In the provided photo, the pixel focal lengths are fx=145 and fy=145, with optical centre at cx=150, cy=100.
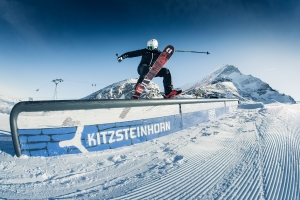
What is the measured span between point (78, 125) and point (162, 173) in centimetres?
134

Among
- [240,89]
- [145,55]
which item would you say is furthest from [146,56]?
[240,89]

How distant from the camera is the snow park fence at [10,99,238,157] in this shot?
1837 millimetres

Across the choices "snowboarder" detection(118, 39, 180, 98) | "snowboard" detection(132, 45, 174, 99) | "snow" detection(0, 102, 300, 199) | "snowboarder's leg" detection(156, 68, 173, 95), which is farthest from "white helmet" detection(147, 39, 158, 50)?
"snow" detection(0, 102, 300, 199)

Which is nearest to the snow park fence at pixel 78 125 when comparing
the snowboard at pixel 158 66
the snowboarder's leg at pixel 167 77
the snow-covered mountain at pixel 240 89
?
the snowboard at pixel 158 66

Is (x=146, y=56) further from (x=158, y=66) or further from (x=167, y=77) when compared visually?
(x=167, y=77)

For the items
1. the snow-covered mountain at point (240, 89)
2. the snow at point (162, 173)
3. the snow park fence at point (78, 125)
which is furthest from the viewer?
the snow-covered mountain at point (240, 89)

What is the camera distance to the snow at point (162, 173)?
114cm

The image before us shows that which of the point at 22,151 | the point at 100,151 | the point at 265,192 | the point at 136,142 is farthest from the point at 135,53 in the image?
the point at 265,192

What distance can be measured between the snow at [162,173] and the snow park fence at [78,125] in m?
0.14

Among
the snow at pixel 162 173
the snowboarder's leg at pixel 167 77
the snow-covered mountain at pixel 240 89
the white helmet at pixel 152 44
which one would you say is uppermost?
the snow-covered mountain at pixel 240 89

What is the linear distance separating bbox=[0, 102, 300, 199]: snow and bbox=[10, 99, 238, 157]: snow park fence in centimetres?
14

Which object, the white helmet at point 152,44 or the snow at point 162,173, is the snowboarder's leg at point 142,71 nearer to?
the white helmet at point 152,44

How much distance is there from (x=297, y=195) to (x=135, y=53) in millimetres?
4290

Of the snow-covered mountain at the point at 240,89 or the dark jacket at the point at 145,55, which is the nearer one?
the dark jacket at the point at 145,55
